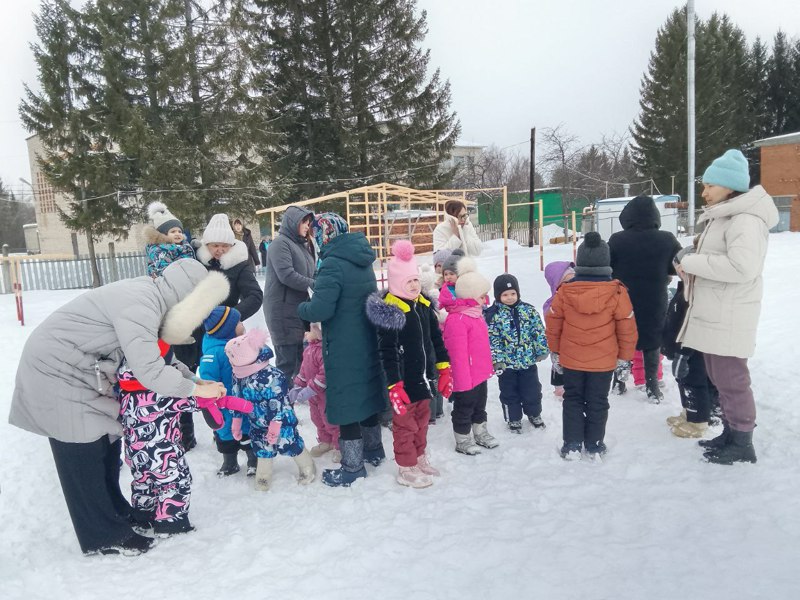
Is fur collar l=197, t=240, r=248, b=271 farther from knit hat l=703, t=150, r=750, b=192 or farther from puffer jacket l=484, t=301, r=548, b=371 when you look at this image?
knit hat l=703, t=150, r=750, b=192

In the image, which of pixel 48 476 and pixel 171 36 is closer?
pixel 48 476

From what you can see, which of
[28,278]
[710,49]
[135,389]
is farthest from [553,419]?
[710,49]

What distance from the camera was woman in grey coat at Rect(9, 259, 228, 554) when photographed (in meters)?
3.05

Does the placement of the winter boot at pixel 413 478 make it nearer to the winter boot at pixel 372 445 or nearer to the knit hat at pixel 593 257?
the winter boot at pixel 372 445

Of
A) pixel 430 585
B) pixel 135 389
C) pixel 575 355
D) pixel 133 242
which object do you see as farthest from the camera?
pixel 133 242

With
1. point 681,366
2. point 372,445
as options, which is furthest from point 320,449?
point 681,366

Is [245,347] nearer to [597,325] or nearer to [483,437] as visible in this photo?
[483,437]

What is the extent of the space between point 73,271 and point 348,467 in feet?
62.7

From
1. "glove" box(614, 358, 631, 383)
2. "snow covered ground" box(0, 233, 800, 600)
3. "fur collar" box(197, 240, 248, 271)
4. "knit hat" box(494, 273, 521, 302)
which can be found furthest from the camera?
"glove" box(614, 358, 631, 383)

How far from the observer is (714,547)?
290 cm

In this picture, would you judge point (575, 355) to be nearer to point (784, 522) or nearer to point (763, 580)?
point (784, 522)

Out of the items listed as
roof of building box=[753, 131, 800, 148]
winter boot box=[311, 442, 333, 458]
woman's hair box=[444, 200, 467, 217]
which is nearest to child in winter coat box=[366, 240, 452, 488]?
winter boot box=[311, 442, 333, 458]

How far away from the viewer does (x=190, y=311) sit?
10.5 feet

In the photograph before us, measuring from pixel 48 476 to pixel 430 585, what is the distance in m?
3.18
